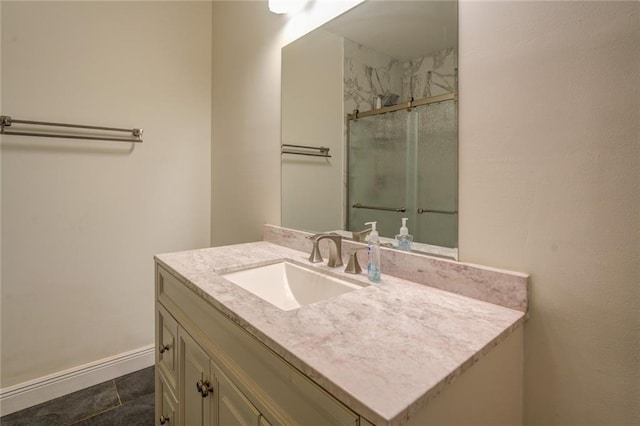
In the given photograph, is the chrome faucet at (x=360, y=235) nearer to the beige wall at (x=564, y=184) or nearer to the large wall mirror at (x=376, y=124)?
the large wall mirror at (x=376, y=124)

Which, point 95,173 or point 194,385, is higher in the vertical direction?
point 95,173

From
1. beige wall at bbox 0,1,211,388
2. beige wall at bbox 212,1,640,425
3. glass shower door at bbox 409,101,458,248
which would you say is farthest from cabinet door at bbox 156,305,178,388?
beige wall at bbox 212,1,640,425

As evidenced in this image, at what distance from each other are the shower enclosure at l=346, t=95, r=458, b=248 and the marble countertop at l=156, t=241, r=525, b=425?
21cm

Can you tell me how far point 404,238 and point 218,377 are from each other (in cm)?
68

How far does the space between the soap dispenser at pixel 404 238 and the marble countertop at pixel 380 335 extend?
0.37ft

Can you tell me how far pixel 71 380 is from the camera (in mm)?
1763

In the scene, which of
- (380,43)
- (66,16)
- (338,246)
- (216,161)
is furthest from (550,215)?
(66,16)

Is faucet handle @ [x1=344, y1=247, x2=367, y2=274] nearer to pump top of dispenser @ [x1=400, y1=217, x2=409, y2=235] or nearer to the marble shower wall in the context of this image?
pump top of dispenser @ [x1=400, y1=217, x2=409, y2=235]

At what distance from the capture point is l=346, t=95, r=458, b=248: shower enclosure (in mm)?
958

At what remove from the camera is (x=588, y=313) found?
707 mm

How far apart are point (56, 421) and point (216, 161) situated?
157 centimetres

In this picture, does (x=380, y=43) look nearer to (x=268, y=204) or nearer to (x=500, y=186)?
(x=500, y=186)

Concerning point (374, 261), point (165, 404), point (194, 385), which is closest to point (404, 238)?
point (374, 261)

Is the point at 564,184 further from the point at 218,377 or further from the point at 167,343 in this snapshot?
the point at 167,343
